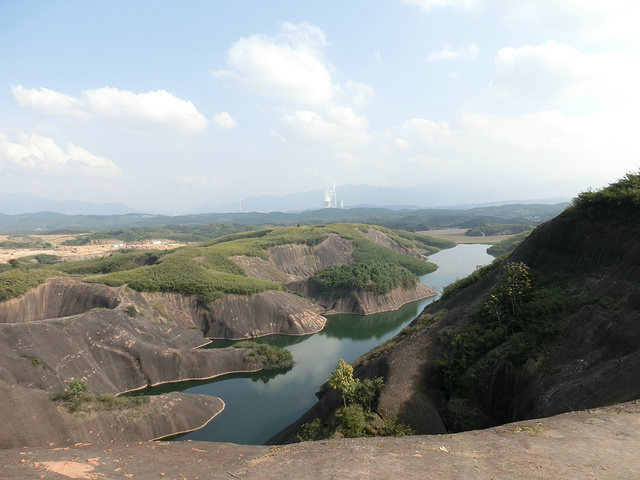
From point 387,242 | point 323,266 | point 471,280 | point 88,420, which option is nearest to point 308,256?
point 323,266

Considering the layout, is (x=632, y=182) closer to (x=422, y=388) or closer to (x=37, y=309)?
(x=422, y=388)

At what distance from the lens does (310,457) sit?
13.1 meters

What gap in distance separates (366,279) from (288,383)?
32877mm

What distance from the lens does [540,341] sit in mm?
19156

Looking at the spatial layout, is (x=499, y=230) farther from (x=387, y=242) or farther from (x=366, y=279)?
(x=366, y=279)

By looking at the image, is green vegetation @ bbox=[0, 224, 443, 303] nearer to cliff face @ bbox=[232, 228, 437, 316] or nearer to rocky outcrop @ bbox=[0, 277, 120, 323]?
rocky outcrop @ bbox=[0, 277, 120, 323]

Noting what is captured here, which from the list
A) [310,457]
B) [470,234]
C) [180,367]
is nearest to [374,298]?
[180,367]

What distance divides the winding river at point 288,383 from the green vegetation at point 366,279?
5260mm

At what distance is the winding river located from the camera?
100 feet

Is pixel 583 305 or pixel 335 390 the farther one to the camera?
pixel 335 390

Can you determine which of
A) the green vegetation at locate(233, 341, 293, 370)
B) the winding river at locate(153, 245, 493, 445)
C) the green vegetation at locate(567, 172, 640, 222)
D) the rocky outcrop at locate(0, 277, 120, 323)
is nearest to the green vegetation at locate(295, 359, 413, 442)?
the winding river at locate(153, 245, 493, 445)

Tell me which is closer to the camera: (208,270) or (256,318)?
(256,318)

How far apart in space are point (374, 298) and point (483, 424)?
157 feet

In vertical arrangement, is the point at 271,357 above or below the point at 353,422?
below
